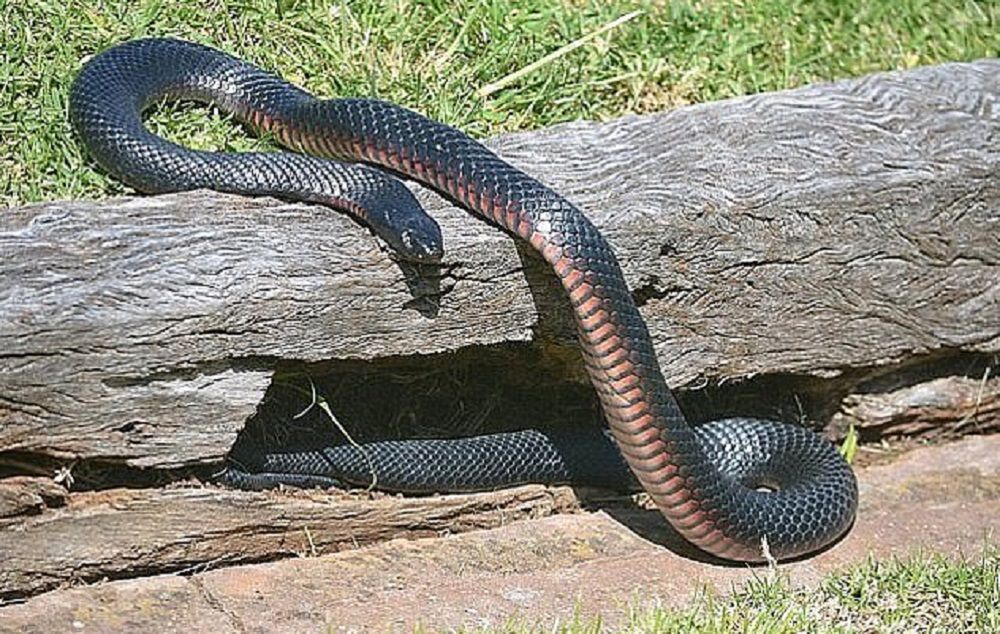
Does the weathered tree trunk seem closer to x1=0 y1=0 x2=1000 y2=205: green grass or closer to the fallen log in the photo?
the fallen log

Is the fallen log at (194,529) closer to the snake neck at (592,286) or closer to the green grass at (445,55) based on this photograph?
the snake neck at (592,286)

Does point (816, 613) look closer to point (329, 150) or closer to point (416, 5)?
point (329, 150)

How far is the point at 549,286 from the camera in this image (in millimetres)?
5102

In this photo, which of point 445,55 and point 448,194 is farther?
point 445,55

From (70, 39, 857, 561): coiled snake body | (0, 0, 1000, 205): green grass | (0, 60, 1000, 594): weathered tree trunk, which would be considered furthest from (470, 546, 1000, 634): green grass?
(0, 0, 1000, 205): green grass

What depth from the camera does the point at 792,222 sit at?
5.45 metres

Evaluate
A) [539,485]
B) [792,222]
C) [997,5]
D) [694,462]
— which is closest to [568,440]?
[539,485]

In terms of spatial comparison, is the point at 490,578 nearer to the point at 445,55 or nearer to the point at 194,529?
the point at 194,529

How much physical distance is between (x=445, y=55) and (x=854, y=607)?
265 cm

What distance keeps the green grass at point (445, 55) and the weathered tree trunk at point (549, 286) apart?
640 millimetres

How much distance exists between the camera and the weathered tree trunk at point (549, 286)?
4.48 metres

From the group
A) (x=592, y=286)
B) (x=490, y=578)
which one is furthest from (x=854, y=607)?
(x=592, y=286)

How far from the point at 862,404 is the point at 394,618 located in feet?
7.44

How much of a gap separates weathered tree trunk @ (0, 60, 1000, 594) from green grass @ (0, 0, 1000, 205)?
2.10 feet
